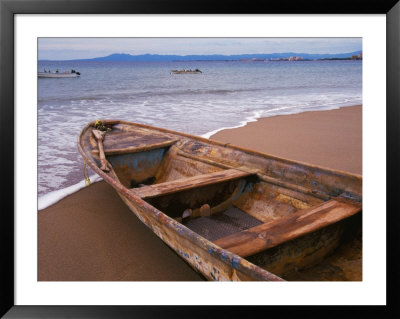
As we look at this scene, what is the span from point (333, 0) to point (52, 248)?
287 centimetres

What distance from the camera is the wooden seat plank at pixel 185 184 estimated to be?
2906 mm

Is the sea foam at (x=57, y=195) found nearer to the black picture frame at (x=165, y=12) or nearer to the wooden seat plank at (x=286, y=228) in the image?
Answer: the black picture frame at (x=165, y=12)

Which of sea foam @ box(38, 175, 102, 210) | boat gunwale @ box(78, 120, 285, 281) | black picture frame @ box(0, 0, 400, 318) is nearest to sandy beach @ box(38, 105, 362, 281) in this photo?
sea foam @ box(38, 175, 102, 210)

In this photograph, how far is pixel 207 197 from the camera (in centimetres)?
326

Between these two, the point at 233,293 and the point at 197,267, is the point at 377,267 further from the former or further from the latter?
the point at 197,267

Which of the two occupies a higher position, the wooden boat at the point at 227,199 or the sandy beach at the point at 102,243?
the wooden boat at the point at 227,199

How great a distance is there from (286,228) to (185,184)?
1.12 m

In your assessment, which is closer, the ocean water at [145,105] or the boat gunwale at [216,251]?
the boat gunwale at [216,251]

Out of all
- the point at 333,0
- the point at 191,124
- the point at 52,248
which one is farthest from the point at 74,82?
the point at 333,0

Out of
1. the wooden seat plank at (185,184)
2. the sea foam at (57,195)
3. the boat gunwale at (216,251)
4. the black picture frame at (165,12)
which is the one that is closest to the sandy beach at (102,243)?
the sea foam at (57,195)

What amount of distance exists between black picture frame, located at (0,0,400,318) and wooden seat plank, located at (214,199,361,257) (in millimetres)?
352

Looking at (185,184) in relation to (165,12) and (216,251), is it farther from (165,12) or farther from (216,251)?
(165,12)

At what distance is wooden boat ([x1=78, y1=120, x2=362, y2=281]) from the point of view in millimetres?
2062

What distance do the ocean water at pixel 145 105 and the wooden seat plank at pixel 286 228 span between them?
95cm
